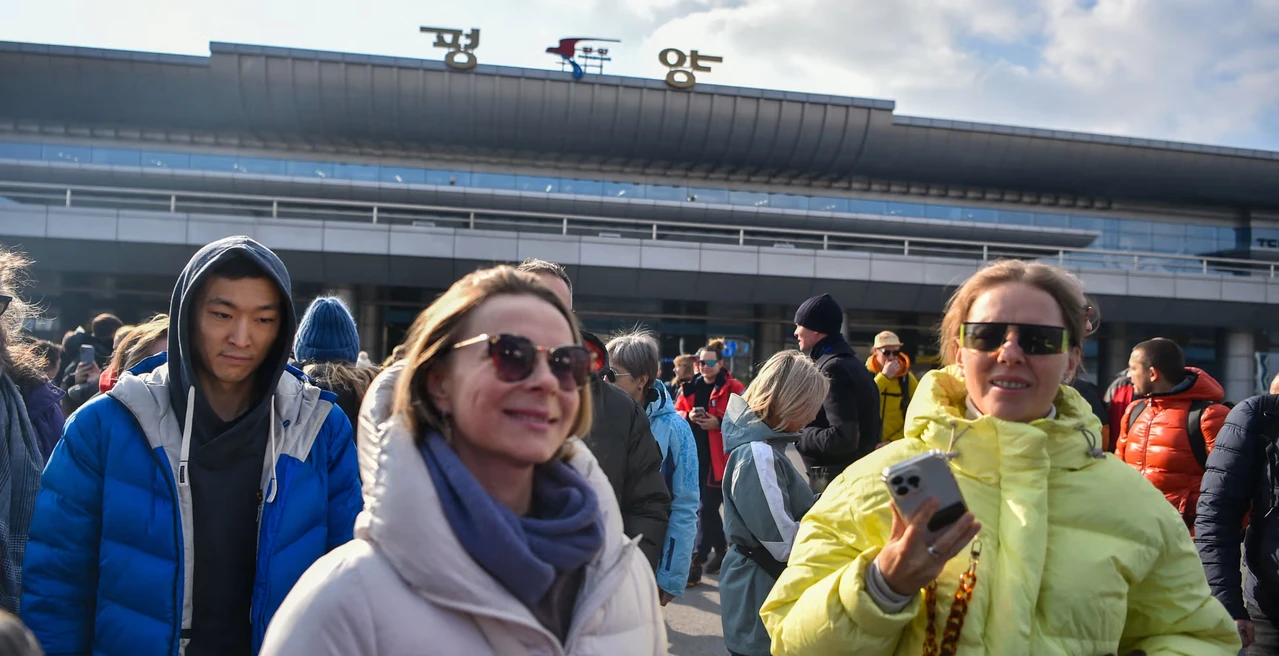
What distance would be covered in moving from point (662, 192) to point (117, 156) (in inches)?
614

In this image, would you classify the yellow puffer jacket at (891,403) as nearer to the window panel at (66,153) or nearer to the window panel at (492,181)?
the window panel at (492,181)

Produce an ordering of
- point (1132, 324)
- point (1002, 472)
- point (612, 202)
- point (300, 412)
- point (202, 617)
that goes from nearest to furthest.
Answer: point (1002, 472), point (202, 617), point (300, 412), point (1132, 324), point (612, 202)

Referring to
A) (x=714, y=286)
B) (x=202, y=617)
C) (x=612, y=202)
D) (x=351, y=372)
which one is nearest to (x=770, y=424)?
(x=351, y=372)

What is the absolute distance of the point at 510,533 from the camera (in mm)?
1489

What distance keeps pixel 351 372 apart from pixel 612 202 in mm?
22256

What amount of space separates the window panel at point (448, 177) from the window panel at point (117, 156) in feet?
26.1

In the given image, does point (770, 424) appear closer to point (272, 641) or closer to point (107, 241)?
point (272, 641)

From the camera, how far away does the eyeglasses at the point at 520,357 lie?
162cm

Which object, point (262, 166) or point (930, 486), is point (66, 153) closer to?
point (262, 166)

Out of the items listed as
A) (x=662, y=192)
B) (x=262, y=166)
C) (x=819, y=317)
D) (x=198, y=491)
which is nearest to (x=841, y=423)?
(x=819, y=317)

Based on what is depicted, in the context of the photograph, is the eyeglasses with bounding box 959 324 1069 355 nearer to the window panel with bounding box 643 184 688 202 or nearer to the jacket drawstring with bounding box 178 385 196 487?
the jacket drawstring with bounding box 178 385 196 487

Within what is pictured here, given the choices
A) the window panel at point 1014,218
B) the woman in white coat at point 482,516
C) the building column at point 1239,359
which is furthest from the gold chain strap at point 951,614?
the window panel at point 1014,218

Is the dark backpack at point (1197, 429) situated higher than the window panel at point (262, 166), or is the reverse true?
the window panel at point (262, 166)

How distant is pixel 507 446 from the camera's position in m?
1.60
